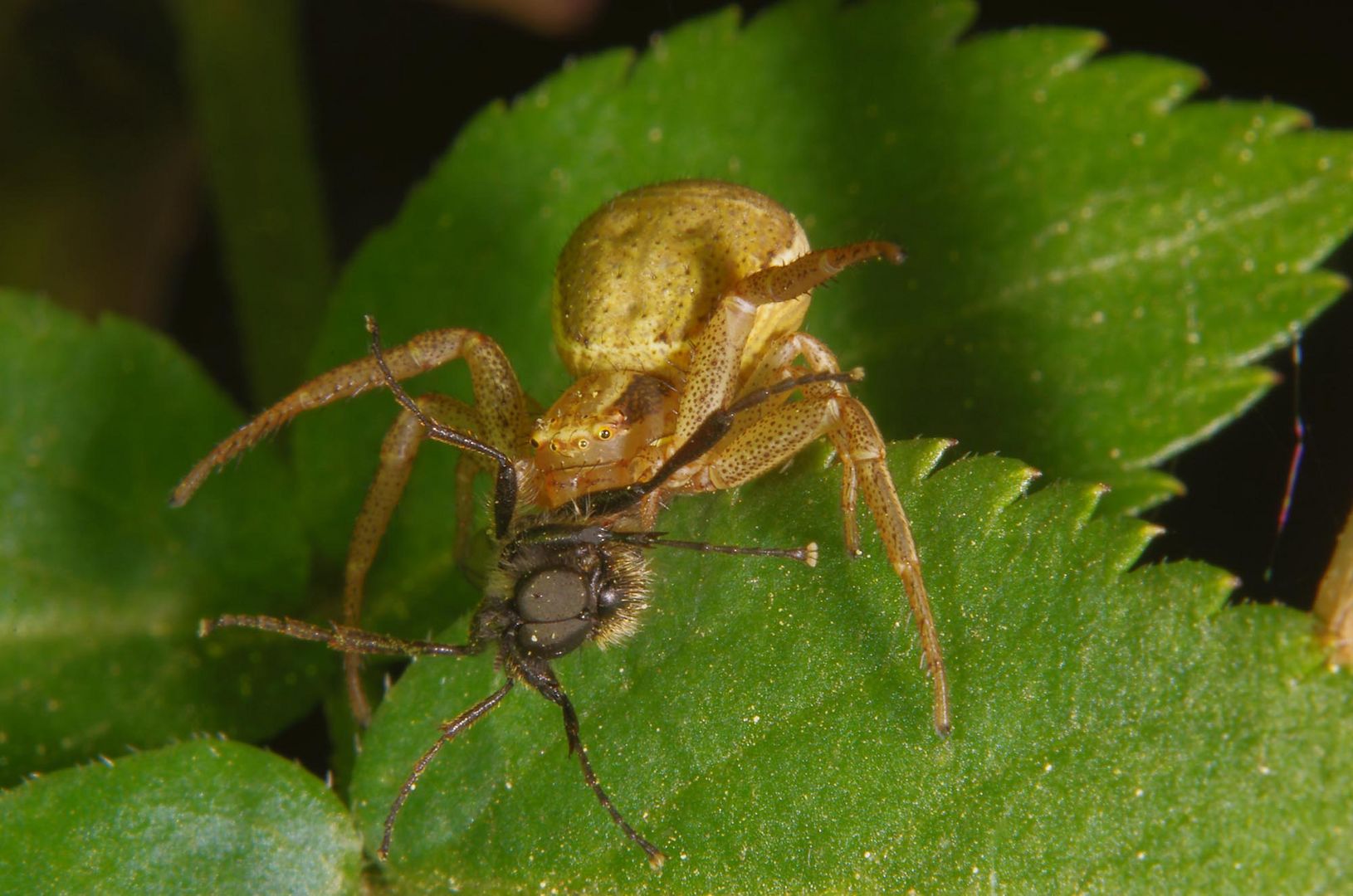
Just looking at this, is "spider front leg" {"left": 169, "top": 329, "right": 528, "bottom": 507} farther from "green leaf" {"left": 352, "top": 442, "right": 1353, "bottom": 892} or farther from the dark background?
Result: the dark background

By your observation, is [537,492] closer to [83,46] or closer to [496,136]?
[496,136]

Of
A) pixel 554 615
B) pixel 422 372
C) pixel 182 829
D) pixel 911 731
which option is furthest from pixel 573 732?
pixel 422 372

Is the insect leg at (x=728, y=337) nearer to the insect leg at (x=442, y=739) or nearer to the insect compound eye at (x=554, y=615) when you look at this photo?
the insect compound eye at (x=554, y=615)

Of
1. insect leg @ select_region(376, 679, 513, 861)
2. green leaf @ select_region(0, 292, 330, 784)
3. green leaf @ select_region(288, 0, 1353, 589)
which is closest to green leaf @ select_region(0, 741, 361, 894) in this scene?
insect leg @ select_region(376, 679, 513, 861)

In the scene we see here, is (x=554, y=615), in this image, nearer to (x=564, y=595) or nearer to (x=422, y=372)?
(x=564, y=595)

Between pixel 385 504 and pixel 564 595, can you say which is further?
pixel 385 504

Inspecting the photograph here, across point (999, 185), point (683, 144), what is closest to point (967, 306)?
point (999, 185)
